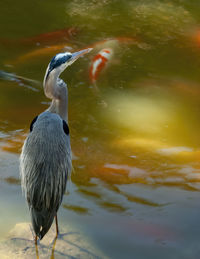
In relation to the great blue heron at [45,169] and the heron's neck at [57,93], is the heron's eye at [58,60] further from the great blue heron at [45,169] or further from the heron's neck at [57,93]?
the great blue heron at [45,169]

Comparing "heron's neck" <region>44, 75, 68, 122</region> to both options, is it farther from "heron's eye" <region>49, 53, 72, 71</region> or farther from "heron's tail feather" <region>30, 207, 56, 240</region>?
"heron's tail feather" <region>30, 207, 56, 240</region>

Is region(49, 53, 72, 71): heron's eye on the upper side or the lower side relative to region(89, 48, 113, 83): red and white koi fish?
upper

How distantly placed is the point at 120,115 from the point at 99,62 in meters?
1.31

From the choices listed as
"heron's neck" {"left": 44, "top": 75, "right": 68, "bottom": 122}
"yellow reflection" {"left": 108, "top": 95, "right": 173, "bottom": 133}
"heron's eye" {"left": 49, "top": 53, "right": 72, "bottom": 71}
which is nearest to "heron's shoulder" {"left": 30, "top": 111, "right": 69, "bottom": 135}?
"heron's neck" {"left": 44, "top": 75, "right": 68, "bottom": 122}

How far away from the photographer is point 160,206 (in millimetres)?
3125

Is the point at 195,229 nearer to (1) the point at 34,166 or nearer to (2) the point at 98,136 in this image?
(1) the point at 34,166

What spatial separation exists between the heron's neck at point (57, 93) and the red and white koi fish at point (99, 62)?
2.20 meters

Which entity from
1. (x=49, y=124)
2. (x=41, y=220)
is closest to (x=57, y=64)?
(x=49, y=124)

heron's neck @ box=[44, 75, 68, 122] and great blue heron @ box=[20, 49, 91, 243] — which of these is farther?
heron's neck @ box=[44, 75, 68, 122]

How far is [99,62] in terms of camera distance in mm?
5590

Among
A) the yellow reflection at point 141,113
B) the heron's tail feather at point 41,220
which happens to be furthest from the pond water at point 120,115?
the heron's tail feather at point 41,220

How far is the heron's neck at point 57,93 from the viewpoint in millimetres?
2895

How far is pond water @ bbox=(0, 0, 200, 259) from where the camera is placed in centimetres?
294

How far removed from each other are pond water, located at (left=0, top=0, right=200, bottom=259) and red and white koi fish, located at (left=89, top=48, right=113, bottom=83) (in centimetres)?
6
